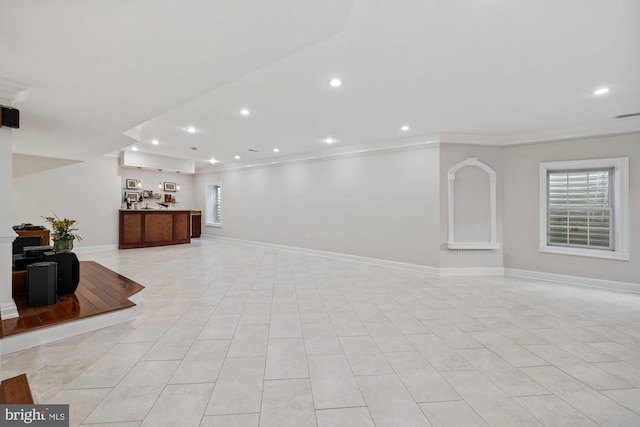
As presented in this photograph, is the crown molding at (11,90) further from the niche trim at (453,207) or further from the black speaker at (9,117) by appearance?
the niche trim at (453,207)

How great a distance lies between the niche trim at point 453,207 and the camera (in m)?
5.22

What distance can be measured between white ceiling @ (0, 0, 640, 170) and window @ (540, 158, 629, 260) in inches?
27.1

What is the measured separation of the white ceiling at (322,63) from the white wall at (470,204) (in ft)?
1.98

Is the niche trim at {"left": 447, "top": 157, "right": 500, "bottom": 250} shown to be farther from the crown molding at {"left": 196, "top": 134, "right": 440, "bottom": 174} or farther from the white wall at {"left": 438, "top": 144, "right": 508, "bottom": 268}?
the crown molding at {"left": 196, "top": 134, "right": 440, "bottom": 174}

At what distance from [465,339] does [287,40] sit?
3.10m

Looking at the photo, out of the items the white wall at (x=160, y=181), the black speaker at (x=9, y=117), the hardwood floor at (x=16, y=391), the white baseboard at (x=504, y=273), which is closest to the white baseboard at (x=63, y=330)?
the hardwood floor at (x=16, y=391)

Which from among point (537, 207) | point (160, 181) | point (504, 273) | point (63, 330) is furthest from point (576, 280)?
point (160, 181)

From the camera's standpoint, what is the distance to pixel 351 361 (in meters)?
2.28

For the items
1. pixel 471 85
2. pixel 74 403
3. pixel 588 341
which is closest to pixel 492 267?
pixel 588 341

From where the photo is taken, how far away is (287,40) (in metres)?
1.91

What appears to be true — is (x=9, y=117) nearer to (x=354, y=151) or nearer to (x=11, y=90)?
(x=11, y=90)

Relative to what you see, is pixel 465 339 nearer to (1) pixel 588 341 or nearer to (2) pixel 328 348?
(1) pixel 588 341

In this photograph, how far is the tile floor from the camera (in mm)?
1712

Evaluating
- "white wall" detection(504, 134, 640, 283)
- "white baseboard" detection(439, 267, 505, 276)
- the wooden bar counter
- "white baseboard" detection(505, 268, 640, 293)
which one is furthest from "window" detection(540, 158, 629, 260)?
the wooden bar counter
